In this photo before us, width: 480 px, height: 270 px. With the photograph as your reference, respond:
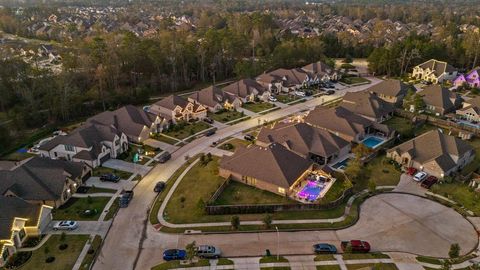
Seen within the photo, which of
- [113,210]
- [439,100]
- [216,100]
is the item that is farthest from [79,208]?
[439,100]

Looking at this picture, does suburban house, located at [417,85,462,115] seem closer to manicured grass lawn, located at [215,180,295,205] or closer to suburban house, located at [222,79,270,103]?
suburban house, located at [222,79,270,103]

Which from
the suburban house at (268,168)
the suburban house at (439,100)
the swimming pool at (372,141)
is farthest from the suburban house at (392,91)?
the suburban house at (268,168)

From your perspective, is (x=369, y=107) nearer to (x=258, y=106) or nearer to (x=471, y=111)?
(x=471, y=111)

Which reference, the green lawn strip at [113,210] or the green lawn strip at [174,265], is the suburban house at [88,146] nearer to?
the green lawn strip at [113,210]

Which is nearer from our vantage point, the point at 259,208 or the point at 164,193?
the point at 259,208

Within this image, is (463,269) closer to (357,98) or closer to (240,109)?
(357,98)

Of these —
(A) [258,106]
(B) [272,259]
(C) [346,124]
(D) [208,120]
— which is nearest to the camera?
(B) [272,259]

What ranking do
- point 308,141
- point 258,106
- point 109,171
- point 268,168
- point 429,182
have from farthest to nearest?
1. point 258,106
2. point 308,141
3. point 109,171
4. point 429,182
5. point 268,168

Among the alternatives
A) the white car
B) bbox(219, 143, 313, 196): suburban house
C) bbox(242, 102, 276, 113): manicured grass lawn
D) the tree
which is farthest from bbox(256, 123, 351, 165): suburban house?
bbox(242, 102, 276, 113): manicured grass lawn

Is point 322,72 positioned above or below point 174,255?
below
